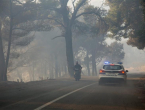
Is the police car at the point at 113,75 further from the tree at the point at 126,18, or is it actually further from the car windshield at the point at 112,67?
the tree at the point at 126,18

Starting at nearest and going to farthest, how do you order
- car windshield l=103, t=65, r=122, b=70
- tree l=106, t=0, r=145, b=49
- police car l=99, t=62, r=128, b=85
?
police car l=99, t=62, r=128, b=85
car windshield l=103, t=65, r=122, b=70
tree l=106, t=0, r=145, b=49

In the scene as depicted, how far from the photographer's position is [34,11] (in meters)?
28.6

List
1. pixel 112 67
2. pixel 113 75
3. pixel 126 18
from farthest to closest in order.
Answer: pixel 126 18 → pixel 112 67 → pixel 113 75

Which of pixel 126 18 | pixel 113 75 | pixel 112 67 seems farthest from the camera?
pixel 126 18

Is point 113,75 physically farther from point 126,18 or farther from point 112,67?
point 126,18

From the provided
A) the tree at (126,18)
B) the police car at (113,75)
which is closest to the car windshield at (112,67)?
the police car at (113,75)

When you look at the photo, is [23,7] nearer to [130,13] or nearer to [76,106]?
[130,13]

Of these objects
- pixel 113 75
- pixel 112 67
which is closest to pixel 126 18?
pixel 112 67

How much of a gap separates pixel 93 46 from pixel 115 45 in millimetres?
13664

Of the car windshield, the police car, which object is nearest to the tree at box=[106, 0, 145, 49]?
the car windshield

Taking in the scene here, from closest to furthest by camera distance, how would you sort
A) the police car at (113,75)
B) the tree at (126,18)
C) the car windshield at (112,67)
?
the police car at (113,75) → the car windshield at (112,67) → the tree at (126,18)

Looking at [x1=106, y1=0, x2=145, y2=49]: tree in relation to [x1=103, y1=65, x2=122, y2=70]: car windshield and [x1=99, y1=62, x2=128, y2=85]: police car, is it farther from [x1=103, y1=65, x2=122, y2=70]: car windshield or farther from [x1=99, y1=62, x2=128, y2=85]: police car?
[x1=99, y1=62, x2=128, y2=85]: police car

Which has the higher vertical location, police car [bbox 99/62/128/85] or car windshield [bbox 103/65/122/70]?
car windshield [bbox 103/65/122/70]

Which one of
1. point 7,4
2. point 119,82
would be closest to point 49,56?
point 7,4
